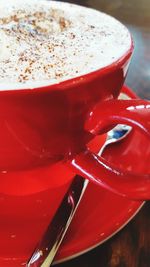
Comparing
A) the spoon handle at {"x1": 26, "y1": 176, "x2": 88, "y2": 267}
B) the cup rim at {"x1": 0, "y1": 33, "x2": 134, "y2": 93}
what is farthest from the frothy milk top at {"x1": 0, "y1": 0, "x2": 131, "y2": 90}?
the spoon handle at {"x1": 26, "y1": 176, "x2": 88, "y2": 267}

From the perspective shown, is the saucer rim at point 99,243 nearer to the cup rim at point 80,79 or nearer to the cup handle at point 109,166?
the cup handle at point 109,166

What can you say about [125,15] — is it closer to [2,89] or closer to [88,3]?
[88,3]

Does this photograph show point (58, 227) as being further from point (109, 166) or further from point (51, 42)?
point (51, 42)

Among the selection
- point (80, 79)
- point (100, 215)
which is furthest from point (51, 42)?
point (100, 215)

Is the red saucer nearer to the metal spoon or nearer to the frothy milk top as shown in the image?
the metal spoon

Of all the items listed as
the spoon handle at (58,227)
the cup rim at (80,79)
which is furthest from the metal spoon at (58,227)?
the cup rim at (80,79)

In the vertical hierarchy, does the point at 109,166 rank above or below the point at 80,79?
below
